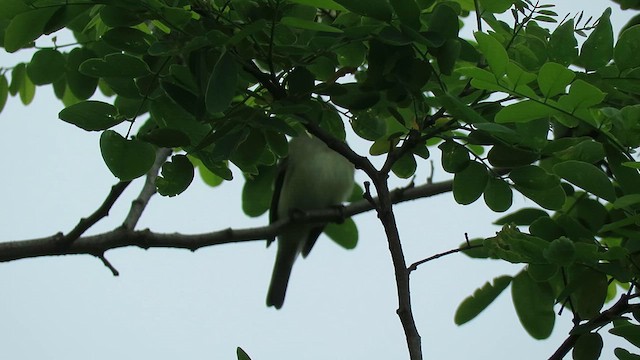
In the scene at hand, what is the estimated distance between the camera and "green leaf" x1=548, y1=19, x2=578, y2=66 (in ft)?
6.61

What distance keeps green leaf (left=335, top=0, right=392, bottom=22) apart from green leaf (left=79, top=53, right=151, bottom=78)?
1.65 ft

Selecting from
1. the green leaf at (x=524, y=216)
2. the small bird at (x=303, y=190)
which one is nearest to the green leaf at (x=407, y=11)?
the green leaf at (x=524, y=216)

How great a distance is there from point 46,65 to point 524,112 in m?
1.92

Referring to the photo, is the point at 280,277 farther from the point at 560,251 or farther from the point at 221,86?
the point at 221,86

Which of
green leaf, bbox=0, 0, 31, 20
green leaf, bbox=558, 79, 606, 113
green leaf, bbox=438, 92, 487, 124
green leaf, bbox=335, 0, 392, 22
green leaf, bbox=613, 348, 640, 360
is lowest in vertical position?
green leaf, bbox=613, 348, 640, 360

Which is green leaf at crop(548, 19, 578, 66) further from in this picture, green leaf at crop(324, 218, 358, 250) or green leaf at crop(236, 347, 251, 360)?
green leaf at crop(324, 218, 358, 250)

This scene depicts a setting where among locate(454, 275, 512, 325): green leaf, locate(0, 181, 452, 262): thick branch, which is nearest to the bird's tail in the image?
locate(0, 181, 452, 262): thick branch

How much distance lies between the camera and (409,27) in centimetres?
192

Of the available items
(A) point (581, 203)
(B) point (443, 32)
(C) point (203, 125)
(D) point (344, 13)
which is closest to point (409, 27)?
(B) point (443, 32)

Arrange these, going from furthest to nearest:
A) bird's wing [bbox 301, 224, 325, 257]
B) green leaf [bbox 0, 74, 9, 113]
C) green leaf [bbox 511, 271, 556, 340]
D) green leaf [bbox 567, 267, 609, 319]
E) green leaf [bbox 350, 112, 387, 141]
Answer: bird's wing [bbox 301, 224, 325, 257] < green leaf [bbox 0, 74, 9, 113] < green leaf [bbox 511, 271, 556, 340] < green leaf [bbox 350, 112, 387, 141] < green leaf [bbox 567, 267, 609, 319]

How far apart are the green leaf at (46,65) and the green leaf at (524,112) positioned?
1.82 meters

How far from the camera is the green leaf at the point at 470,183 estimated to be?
7.25 ft

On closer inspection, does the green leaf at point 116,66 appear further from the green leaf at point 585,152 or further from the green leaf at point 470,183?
the green leaf at point 585,152

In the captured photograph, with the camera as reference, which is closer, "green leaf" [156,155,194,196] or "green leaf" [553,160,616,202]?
"green leaf" [553,160,616,202]
